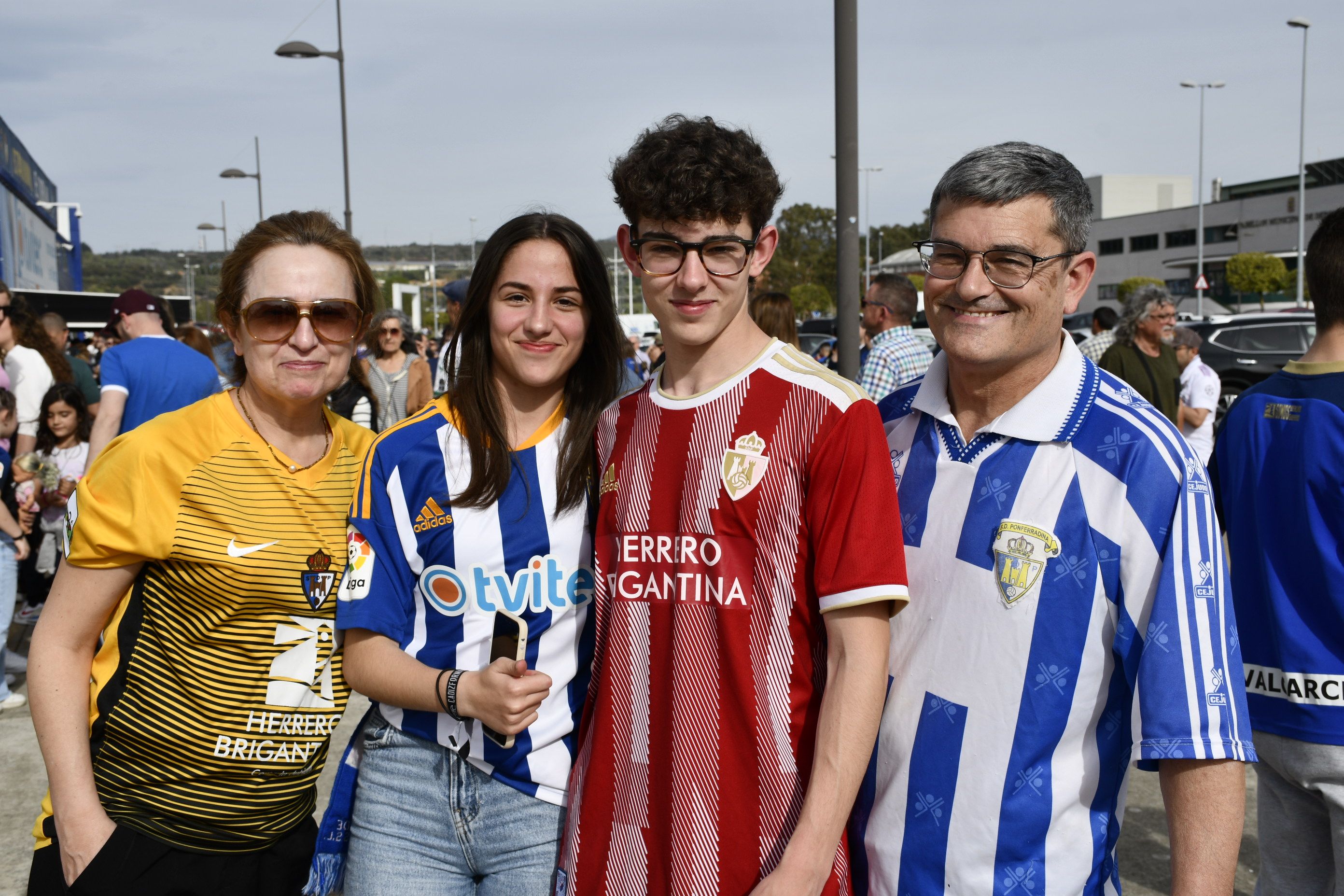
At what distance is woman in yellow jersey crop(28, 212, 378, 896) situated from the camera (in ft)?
6.62

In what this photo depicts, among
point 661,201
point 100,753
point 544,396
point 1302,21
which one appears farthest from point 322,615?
point 1302,21

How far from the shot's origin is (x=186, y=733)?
2.05 meters

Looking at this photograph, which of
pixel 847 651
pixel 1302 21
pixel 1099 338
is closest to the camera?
pixel 847 651

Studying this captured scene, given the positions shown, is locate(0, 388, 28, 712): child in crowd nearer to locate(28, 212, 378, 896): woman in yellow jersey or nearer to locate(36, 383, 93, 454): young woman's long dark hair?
locate(36, 383, 93, 454): young woman's long dark hair

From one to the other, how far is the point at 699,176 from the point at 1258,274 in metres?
49.4

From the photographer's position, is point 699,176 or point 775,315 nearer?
point 699,176

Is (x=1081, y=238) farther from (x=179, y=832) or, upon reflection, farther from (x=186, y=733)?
(x=179, y=832)

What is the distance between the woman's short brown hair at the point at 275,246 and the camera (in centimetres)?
220

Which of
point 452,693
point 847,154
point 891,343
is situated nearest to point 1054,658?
point 452,693

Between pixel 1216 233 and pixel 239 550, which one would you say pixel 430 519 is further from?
pixel 1216 233

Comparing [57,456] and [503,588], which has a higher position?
[503,588]

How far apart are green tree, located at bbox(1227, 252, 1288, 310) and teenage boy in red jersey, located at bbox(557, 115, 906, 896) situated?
47629 millimetres

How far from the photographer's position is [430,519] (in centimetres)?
211

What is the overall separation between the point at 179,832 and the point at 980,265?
200 centimetres
